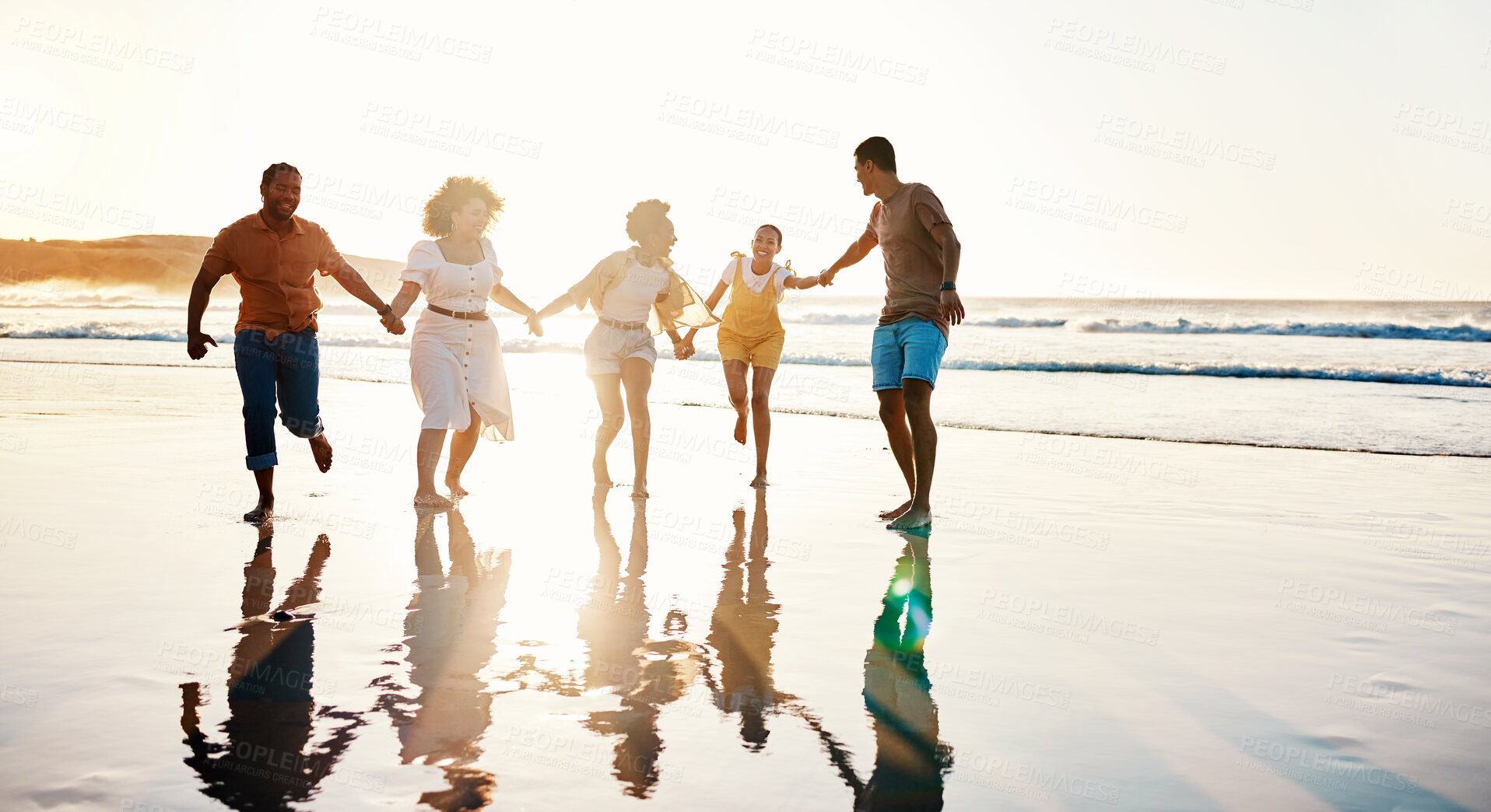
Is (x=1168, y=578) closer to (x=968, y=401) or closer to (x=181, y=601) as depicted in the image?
(x=181, y=601)

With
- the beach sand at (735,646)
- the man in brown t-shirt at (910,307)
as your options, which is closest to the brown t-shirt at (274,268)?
the beach sand at (735,646)

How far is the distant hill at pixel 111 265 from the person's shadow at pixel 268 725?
42.7 meters

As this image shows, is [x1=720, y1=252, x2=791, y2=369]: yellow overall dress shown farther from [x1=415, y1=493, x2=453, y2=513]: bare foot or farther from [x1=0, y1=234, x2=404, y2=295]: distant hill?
[x1=0, y1=234, x2=404, y2=295]: distant hill

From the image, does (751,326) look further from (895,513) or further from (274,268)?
(274,268)

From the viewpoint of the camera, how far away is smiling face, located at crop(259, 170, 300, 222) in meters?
5.84

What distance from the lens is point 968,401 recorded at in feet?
48.8

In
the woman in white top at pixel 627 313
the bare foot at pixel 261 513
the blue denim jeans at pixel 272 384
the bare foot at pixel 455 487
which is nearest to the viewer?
the bare foot at pixel 261 513

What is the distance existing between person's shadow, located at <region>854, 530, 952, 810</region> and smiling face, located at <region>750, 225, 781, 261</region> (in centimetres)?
414

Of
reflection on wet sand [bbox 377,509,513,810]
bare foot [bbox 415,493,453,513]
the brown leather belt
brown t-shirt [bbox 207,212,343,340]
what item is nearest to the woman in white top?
the brown leather belt

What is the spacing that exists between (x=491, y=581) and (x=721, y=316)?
171 inches

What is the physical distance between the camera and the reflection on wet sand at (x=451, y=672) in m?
2.44

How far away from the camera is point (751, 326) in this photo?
26.7ft

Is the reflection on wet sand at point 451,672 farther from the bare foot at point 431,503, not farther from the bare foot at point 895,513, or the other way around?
the bare foot at point 895,513

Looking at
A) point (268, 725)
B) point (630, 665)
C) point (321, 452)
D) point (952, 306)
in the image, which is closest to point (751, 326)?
point (952, 306)
